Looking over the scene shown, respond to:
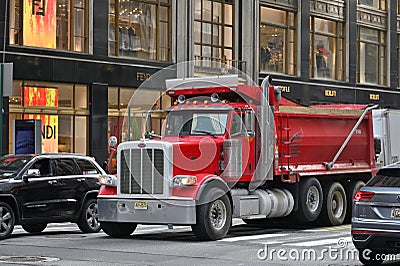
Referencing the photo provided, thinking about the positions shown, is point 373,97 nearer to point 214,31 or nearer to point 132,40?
point 214,31

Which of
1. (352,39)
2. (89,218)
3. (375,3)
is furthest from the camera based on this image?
(375,3)

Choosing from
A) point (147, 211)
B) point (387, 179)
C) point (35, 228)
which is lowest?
point (35, 228)

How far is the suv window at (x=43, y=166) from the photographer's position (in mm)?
A: 17847

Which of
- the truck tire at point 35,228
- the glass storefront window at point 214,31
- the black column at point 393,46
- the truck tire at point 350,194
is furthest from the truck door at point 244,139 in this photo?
the black column at point 393,46

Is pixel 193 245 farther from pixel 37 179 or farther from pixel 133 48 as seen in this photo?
pixel 133 48

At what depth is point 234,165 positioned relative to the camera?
57.6 ft

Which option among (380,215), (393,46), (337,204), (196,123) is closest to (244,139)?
(196,123)

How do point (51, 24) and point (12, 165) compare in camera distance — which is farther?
point (51, 24)

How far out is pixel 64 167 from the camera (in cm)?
1850

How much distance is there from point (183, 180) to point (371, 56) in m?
33.3

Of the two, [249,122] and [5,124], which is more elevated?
[5,124]

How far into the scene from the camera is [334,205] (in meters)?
20.7

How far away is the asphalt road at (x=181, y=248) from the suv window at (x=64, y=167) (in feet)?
4.47

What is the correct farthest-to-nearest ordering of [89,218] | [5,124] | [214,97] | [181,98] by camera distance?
1. [5,124]
2. [89,218]
3. [181,98]
4. [214,97]
